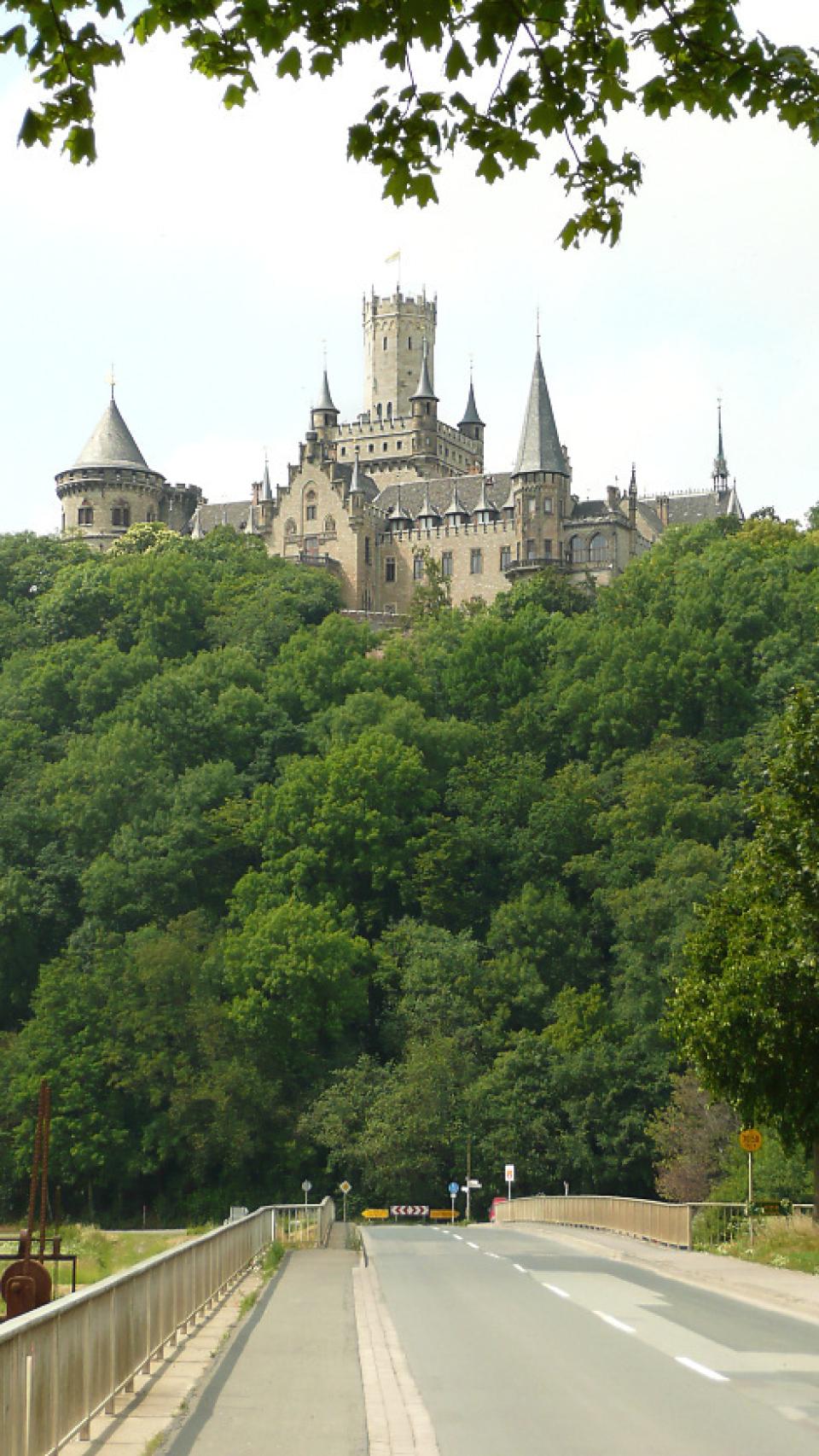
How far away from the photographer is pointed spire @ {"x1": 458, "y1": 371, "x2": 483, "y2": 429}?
17388cm

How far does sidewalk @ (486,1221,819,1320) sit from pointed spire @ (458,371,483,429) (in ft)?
448

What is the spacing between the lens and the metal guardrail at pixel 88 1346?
34.6 feet

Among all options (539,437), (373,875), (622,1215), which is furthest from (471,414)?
(622,1215)

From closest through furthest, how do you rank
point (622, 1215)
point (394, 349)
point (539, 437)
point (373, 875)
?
point (622, 1215)
point (373, 875)
point (539, 437)
point (394, 349)

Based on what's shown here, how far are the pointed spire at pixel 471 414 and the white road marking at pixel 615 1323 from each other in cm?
15417

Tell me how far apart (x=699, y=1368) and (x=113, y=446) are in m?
147

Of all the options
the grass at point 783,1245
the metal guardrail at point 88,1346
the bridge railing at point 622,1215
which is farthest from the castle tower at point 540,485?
the metal guardrail at point 88,1346

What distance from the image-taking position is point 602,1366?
58.2 ft

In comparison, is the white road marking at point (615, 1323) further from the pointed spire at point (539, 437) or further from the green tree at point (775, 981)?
the pointed spire at point (539, 437)

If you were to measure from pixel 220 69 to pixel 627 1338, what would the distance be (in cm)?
1399

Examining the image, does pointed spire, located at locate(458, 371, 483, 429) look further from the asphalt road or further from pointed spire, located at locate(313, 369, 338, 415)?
the asphalt road

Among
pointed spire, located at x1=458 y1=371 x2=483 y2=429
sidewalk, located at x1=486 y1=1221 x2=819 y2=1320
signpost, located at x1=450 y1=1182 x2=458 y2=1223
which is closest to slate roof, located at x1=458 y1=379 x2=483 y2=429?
pointed spire, located at x1=458 y1=371 x2=483 y2=429

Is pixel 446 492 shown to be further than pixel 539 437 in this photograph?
Yes

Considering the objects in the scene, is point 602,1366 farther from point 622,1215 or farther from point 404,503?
point 404,503
